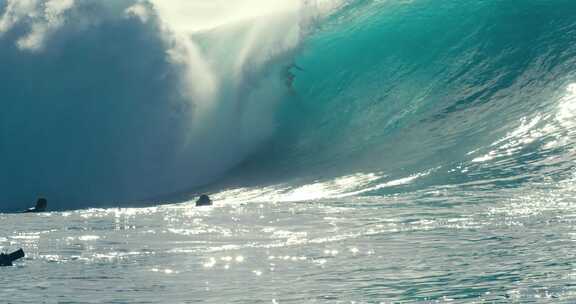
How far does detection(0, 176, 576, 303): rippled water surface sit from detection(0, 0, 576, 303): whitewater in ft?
0.24

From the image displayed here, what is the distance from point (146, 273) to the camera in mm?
15781

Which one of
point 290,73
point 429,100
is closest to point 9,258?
point 429,100

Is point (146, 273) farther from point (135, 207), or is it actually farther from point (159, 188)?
point (159, 188)

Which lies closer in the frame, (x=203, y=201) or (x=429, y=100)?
(x=203, y=201)

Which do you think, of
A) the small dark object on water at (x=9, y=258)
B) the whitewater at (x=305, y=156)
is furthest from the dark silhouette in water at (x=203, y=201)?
the small dark object on water at (x=9, y=258)

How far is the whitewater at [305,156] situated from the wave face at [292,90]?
0.28 ft

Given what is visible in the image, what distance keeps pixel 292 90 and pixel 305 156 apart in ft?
20.5

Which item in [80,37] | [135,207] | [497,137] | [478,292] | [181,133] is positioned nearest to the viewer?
[478,292]

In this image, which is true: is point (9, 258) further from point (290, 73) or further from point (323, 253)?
point (290, 73)

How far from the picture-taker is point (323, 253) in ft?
55.4

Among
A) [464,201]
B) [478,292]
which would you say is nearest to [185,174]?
[464,201]

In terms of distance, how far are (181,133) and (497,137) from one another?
39.2 ft

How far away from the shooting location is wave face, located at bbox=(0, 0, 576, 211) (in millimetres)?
30594

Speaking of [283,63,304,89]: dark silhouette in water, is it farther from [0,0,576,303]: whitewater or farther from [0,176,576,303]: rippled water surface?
[0,176,576,303]: rippled water surface
